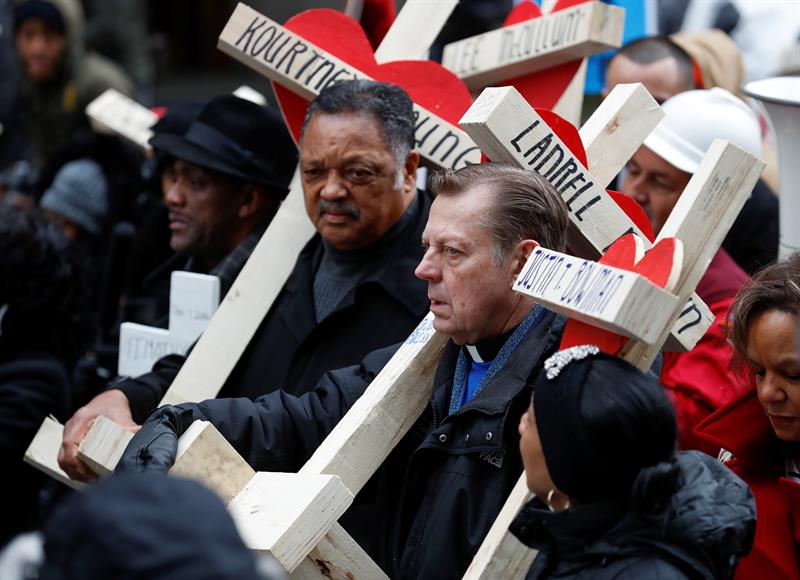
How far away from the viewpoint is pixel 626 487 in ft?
6.68

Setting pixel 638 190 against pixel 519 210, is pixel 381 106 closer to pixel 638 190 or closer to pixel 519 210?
pixel 519 210

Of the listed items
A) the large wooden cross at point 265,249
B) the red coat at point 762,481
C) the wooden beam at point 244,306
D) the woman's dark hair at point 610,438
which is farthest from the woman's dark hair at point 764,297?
the wooden beam at point 244,306

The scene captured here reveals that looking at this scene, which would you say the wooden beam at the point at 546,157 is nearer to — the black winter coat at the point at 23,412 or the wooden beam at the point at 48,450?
the wooden beam at the point at 48,450

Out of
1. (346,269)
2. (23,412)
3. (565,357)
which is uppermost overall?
(565,357)

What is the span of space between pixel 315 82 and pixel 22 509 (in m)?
1.73

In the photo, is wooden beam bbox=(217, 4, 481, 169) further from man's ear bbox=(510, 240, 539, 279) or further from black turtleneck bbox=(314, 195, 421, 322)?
man's ear bbox=(510, 240, 539, 279)

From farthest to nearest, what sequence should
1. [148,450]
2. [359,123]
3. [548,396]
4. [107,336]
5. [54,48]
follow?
[54,48] → [107,336] → [359,123] → [148,450] → [548,396]

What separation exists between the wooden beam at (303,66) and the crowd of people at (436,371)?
0.07 meters

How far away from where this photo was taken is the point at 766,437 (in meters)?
2.67

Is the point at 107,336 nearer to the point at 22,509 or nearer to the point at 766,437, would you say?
the point at 22,509

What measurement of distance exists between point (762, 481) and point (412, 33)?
186 cm

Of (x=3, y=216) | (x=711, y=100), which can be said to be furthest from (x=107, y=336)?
(x=711, y=100)

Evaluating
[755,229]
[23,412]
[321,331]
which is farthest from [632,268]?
[23,412]

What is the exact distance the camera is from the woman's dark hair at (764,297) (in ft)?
8.32
